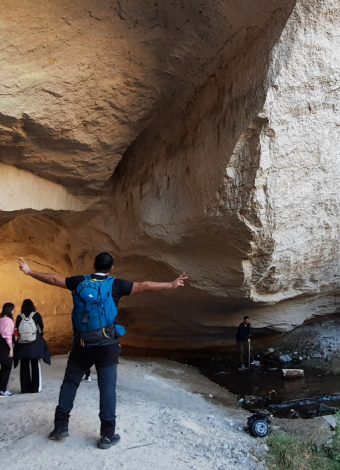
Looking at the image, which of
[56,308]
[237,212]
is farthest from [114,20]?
[56,308]

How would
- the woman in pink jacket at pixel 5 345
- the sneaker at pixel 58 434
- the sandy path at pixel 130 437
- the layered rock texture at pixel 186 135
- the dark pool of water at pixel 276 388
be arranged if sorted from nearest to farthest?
the sandy path at pixel 130 437
the sneaker at pixel 58 434
the layered rock texture at pixel 186 135
the woman in pink jacket at pixel 5 345
the dark pool of water at pixel 276 388

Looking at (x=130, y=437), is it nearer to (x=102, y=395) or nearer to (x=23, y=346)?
(x=102, y=395)

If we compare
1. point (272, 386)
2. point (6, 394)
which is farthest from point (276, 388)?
point (6, 394)

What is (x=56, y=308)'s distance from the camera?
9492 millimetres

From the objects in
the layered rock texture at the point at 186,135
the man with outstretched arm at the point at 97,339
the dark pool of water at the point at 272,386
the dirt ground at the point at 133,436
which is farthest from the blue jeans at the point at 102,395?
the dark pool of water at the point at 272,386

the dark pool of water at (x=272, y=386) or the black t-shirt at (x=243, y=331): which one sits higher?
the black t-shirt at (x=243, y=331)

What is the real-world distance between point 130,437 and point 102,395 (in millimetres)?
492

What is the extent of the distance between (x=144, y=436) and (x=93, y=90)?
318 cm

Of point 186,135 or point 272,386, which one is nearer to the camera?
point 186,135

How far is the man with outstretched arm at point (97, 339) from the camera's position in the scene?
245 cm

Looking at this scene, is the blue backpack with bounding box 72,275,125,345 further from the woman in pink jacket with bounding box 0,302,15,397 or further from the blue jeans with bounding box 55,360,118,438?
the woman in pink jacket with bounding box 0,302,15,397

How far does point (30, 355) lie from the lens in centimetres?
406

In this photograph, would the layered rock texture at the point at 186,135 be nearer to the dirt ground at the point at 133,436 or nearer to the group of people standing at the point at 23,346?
the group of people standing at the point at 23,346

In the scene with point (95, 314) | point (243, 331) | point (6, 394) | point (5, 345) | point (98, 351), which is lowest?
point (6, 394)
